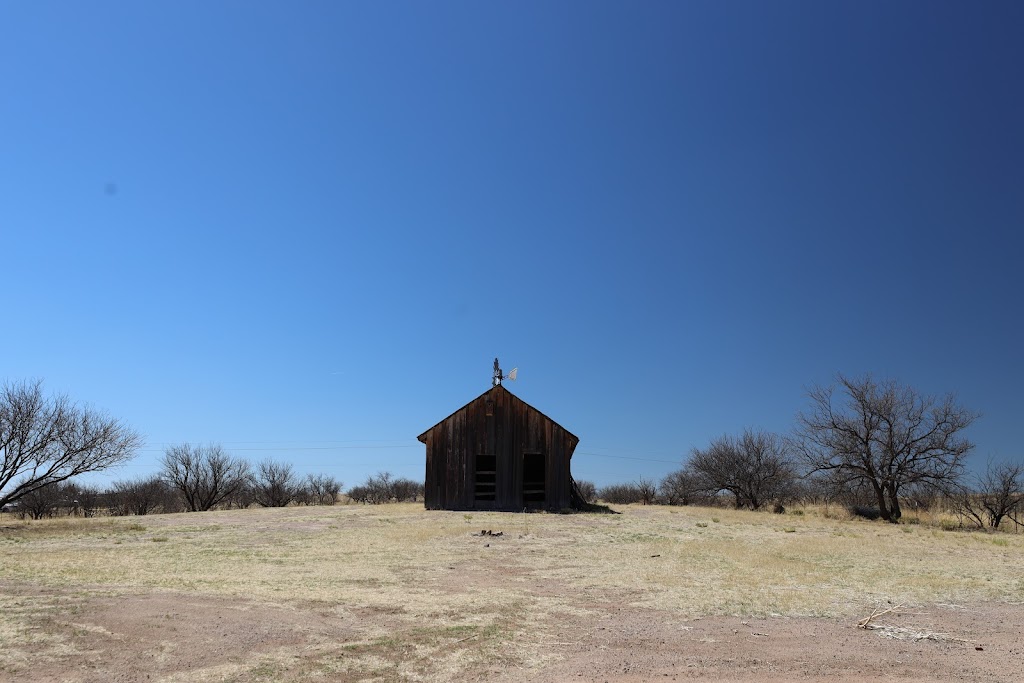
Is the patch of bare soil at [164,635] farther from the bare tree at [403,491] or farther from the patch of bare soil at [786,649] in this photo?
the bare tree at [403,491]

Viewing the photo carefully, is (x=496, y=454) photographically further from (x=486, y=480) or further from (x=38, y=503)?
(x=38, y=503)

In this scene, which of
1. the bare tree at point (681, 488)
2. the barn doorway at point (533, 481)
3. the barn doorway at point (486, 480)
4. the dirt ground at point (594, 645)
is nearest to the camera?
the dirt ground at point (594, 645)

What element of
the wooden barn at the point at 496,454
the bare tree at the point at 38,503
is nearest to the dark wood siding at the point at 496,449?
the wooden barn at the point at 496,454

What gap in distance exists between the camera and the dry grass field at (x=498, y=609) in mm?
7352

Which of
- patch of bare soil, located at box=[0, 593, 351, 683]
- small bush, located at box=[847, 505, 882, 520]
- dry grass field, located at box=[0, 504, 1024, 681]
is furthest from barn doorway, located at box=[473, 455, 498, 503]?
patch of bare soil, located at box=[0, 593, 351, 683]

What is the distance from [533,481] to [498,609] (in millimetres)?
25142

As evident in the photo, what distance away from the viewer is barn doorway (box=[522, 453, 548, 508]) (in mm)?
33438

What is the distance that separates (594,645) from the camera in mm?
8391

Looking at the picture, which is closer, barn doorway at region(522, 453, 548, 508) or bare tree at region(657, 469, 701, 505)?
barn doorway at region(522, 453, 548, 508)

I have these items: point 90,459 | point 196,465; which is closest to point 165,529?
point 90,459

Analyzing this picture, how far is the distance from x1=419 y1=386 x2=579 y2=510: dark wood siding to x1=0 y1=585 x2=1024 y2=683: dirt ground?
897 inches

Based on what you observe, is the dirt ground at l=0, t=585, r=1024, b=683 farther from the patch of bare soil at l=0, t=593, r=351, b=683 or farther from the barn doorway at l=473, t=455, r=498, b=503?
the barn doorway at l=473, t=455, r=498, b=503

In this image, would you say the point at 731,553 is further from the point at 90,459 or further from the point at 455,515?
the point at 90,459

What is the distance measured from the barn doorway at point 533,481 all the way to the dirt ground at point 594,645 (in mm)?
23123
